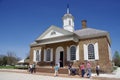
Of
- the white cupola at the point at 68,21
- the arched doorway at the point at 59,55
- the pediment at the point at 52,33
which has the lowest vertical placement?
the arched doorway at the point at 59,55

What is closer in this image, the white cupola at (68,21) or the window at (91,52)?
the window at (91,52)

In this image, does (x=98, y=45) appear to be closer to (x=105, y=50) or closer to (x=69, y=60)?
(x=105, y=50)

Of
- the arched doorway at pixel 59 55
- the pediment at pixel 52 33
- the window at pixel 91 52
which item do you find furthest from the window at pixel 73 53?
the pediment at pixel 52 33

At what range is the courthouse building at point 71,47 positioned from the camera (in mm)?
20625

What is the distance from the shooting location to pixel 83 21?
3034 cm

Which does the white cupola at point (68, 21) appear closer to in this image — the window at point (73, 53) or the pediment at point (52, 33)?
the pediment at point (52, 33)

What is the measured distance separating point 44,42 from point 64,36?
4425mm

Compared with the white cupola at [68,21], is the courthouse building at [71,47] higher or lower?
lower

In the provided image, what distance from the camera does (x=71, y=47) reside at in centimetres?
2370

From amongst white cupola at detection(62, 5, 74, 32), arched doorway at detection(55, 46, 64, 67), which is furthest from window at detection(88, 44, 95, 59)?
white cupola at detection(62, 5, 74, 32)

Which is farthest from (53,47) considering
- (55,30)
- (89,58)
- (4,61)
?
(4,61)

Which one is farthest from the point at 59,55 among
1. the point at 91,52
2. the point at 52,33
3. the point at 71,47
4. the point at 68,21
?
the point at 68,21

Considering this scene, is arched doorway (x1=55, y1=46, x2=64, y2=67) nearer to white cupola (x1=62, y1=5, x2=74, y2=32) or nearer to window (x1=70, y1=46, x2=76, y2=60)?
window (x1=70, y1=46, x2=76, y2=60)

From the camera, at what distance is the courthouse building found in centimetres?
2062
